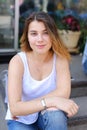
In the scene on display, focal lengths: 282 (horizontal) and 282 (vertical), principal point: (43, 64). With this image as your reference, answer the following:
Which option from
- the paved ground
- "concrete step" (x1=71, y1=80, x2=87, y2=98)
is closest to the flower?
the paved ground

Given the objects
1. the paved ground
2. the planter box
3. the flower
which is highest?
the flower

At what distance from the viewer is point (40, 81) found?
208 centimetres

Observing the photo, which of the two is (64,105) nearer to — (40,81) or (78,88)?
(40,81)

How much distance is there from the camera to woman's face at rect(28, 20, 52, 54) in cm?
197

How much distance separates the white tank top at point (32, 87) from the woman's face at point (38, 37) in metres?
0.15

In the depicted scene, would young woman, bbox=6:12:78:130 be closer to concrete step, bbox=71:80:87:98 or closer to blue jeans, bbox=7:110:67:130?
blue jeans, bbox=7:110:67:130

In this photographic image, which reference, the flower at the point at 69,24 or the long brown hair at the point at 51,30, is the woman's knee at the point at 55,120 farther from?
the flower at the point at 69,24

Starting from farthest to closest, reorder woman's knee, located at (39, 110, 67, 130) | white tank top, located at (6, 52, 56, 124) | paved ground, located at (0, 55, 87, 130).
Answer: paved ground, located at (0, 55, 87, 130) < white tank top, located at (6, 52, 56, 124) < woman's knee, located at (39, 110, 67, 130)

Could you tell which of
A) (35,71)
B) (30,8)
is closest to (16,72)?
(35,71)

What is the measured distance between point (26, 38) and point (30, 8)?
367 cm

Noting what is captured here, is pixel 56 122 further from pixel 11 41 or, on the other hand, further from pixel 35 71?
pixel 11 41

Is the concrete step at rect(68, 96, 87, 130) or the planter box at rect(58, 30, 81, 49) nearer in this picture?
the concrete step at rect(68, 96, 87, 130)

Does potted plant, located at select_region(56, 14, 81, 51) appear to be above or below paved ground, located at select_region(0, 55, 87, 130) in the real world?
above

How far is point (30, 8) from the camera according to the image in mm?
5641
